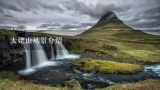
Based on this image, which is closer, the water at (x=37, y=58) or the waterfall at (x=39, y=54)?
the water at (x=37, y=58)

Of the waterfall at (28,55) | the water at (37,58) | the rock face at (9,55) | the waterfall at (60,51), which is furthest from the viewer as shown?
the waterfall at (60,51)

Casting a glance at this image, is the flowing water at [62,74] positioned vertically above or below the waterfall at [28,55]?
below

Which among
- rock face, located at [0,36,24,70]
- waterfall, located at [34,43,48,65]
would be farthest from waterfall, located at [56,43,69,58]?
rock face, located at [0,36,24,70]

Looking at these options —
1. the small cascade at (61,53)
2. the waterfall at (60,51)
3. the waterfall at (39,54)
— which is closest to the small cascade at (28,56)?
the waterfall at (39,54)

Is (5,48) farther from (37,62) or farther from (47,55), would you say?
(47,55)

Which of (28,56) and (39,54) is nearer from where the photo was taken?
(28,56)

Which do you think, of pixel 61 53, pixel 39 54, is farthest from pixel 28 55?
pixel 61 53

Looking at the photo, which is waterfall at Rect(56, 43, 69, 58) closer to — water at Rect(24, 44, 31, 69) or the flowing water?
the flowing water

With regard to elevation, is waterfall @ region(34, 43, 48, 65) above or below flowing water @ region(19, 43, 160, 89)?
above

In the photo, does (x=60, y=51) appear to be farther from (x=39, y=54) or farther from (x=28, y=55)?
(x=28, y=55)

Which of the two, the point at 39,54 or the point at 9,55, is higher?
the point at 9,55

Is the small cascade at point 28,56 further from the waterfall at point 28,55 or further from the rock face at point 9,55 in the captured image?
the rock face at point 9,55

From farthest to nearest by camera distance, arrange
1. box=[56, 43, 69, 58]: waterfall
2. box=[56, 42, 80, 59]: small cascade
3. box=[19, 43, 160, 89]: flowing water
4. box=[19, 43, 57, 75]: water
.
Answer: box=[56, 43, 69, 58]: waterfall
box=[56, 42, 80, 59]: small cascade
box=[19, 43, 57, 75]: water
box=[19, 43, 160, 89]: flowing water

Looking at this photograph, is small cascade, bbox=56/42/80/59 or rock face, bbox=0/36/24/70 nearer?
rock face, bbox=0/36/24/70
